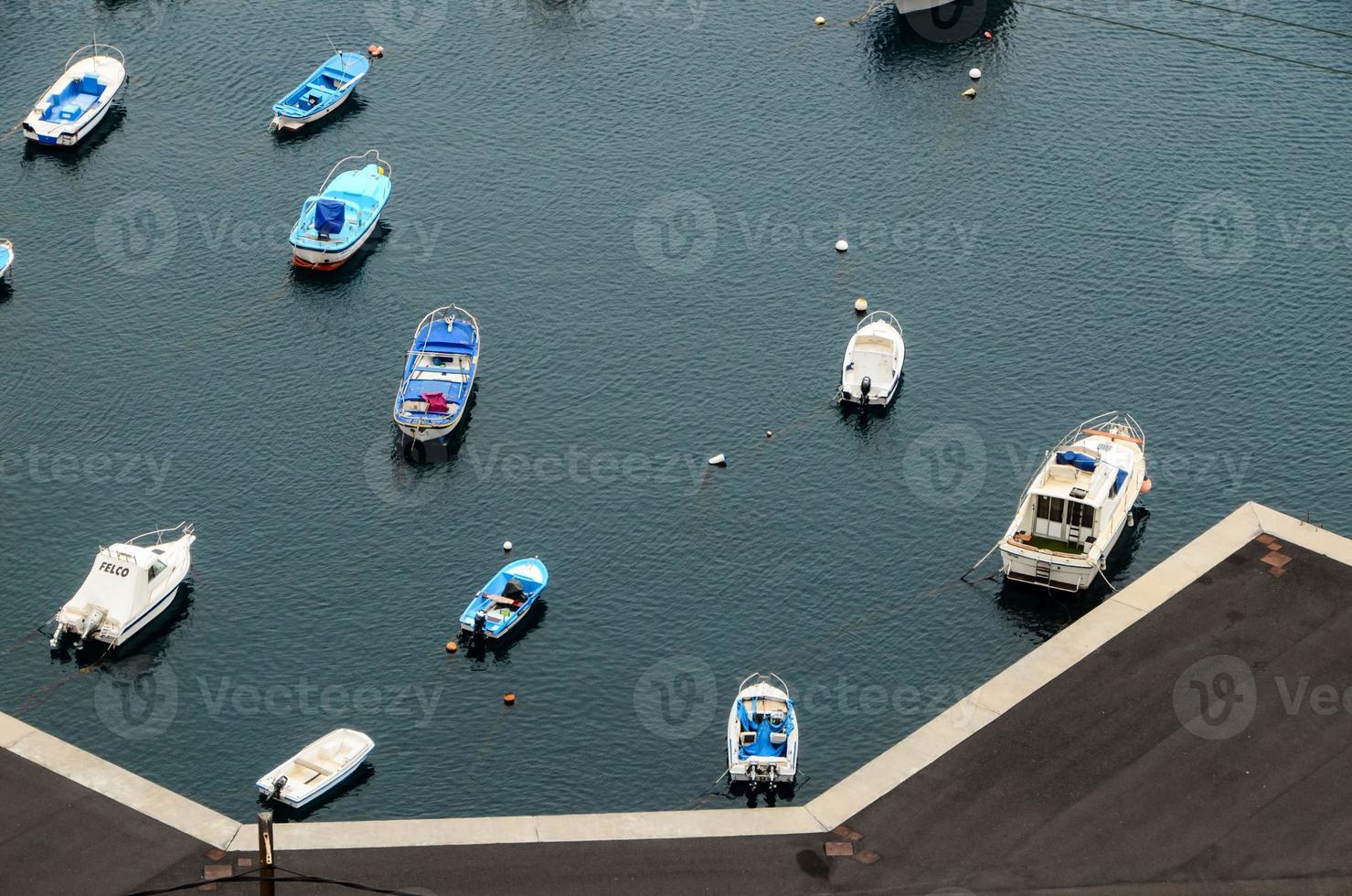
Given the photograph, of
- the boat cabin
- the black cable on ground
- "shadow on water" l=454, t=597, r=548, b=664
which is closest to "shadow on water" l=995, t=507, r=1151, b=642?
the boat cabin

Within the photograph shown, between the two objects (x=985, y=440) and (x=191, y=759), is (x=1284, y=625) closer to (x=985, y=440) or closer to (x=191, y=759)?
(x=985, y=440)

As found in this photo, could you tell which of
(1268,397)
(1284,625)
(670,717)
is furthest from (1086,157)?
(670,717)

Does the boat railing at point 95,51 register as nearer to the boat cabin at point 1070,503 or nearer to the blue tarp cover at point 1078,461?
the blue tarp cover at point 1078,461

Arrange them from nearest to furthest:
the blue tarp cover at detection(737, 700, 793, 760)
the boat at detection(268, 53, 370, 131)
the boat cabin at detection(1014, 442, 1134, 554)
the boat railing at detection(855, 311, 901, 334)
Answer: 1. the blue tarp cover at detection(737, 700, 793, 760)
2. the boat cabin at detection(1014, 442, 1134, 554)
3. the boat railing at detection(855, 311, 901, 334)
4. the boat at detection(268, 53, 370, 131)

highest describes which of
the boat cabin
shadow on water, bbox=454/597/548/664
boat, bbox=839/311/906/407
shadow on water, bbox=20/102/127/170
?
shadow on water, bbox=20/102/127/170

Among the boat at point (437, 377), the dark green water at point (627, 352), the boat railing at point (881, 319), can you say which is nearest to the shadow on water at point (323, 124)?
the dark green water at point (627, 352)

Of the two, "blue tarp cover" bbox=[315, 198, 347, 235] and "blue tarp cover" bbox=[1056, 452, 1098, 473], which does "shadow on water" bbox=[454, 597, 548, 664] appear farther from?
"blue tarp cover" bbox=[315, 198, 347, 235]

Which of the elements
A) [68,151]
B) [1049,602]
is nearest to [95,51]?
[68,151]
